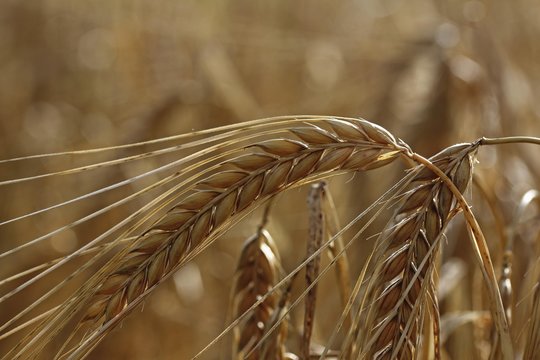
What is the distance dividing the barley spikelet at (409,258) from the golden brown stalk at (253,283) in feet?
0.70

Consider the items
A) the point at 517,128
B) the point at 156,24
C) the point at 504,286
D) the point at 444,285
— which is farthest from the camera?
the point at 156,24

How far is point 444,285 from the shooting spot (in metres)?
1.17

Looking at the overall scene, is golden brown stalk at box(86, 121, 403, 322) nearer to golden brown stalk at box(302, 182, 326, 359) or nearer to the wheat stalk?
the wheat stalk

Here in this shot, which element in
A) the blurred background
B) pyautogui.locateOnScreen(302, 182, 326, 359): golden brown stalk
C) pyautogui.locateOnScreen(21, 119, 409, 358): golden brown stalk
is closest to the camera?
pyautogui.locateOnScreen(21, 119, 409, 358): golden brown stalk

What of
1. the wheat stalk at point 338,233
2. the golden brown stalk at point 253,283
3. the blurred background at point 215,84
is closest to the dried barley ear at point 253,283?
the golden brown stalk at point 253,283

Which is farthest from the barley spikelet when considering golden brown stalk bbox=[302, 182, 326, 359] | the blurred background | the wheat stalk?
the blurred background

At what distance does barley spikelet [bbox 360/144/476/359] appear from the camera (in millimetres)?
563

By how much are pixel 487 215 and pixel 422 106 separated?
0.23 meters

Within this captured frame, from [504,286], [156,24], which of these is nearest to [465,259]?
[504,286]

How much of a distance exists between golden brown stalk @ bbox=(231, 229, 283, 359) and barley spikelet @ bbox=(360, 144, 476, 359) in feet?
0.70

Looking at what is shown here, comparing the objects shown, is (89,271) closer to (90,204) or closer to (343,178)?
(90,204)

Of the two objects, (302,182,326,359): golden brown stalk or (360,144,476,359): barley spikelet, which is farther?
(302,182,326,359): golden brown stalk

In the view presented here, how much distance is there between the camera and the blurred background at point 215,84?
1.55m

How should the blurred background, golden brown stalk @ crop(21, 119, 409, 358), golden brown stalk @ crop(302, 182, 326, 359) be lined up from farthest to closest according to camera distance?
1. the blurred background
2. golden brown stalk @ crop(302, 182, 326, 359)
3. golden brown stalk @ crop(21, 119, 409, 358)
